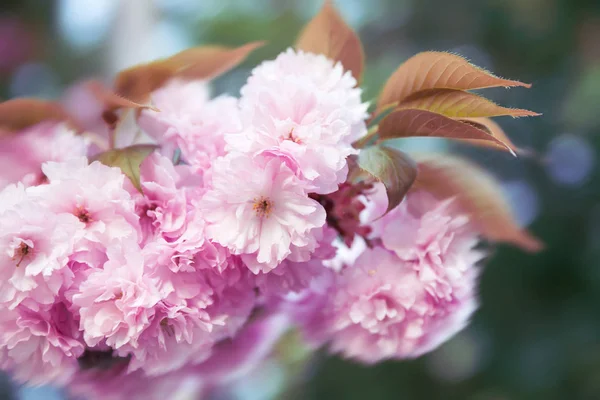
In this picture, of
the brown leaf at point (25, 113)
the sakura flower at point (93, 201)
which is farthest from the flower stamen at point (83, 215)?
the brown leaf at point (25, 113)

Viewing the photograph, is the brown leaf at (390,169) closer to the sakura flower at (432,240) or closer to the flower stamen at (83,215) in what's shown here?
the sakura flower at (432,240)

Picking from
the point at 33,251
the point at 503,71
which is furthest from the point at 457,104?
the point at 503,71

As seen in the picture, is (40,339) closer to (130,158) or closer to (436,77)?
(130,158)

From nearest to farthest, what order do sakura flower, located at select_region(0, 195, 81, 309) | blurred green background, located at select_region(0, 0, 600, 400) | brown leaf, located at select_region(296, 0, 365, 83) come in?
sakura flower, located at select_region(0, 195, 81, 309)
brown leaf, located at select_region(296, 0, 365, 83)
blurred green background, located at select_region(0, 0, 600, 400)

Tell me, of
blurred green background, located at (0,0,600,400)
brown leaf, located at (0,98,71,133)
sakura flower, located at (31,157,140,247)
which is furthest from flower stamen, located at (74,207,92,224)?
blurred green background, located at (0,0,600,400)

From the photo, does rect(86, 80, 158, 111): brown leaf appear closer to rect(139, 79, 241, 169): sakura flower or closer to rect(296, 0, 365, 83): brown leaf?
rect(139, 79, 241, 169): sakura flower

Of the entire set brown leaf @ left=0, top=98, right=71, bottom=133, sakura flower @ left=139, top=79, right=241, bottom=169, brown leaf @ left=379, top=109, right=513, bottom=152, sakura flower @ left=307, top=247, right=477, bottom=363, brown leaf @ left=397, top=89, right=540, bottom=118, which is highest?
brown leaf @ left=397, top=89, right=540, bottom=118
